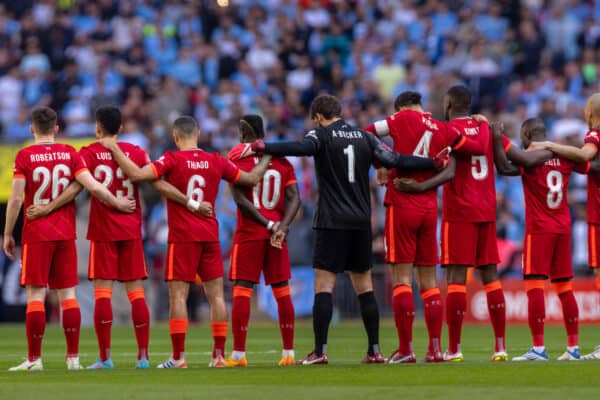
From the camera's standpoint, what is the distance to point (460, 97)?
1451 centimetres

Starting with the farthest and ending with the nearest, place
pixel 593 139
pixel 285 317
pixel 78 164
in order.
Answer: pixel 593 139, pixel 285 317, pixel 78 164

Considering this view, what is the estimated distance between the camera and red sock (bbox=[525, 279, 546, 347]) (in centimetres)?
1450

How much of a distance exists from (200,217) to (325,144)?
1537 mm

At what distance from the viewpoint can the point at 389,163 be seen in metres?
14.1

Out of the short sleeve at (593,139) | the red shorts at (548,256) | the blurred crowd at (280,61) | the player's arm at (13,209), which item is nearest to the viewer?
the player's arm at (13,209)

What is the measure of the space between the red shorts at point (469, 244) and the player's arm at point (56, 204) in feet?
12.8

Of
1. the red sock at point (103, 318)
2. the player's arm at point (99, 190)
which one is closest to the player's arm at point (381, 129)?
the player's arm at point (99, 190)

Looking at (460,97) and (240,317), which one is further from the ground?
(460,97)

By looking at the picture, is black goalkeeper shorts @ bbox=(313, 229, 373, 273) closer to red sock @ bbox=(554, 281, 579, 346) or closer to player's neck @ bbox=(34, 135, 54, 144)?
red sock @ bbox=(554, 281, 579, 346)

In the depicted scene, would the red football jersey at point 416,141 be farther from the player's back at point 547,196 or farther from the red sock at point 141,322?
the red sock at point 141,322

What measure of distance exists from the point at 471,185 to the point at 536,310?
1.49 m

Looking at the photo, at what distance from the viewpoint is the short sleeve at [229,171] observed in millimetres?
14406

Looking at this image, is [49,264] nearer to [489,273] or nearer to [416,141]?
[416,141]

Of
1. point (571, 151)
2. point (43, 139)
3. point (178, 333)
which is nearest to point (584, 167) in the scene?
point (571, 151)
